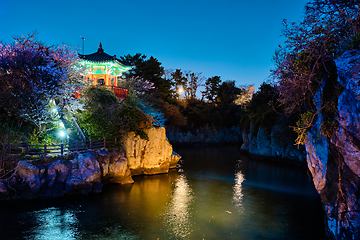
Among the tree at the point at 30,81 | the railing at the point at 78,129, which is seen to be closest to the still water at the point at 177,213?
the railing at the point at 78,129

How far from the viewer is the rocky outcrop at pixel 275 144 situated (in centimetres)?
2564

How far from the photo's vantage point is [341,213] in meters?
8.12

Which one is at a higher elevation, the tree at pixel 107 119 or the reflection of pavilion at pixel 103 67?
the reflection of pavilion at pixel 103 67

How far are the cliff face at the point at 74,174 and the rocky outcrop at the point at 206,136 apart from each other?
2372cm

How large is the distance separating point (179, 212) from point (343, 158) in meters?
7.49

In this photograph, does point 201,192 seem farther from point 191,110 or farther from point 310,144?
→ point 191,110

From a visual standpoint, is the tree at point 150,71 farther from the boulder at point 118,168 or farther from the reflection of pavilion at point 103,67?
the boulder at point 118,168

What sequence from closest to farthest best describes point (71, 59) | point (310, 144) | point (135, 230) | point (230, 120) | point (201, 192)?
point (310, 144)
point (135, 230)
point (201, 192)
point (71, 59)
point (230, 120)

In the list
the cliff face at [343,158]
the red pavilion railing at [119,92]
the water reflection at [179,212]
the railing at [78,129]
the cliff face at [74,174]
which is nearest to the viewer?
the cliff face at [343,158]

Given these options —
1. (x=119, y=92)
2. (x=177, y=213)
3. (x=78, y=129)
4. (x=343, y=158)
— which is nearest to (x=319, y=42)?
(x=343, y=158)

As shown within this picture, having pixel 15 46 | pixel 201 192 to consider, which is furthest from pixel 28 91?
pixel 201 192

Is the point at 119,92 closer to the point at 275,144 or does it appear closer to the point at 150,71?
the point at 150,71

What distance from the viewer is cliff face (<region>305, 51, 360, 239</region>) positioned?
23.5 feet

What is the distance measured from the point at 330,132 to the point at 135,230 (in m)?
8.16
